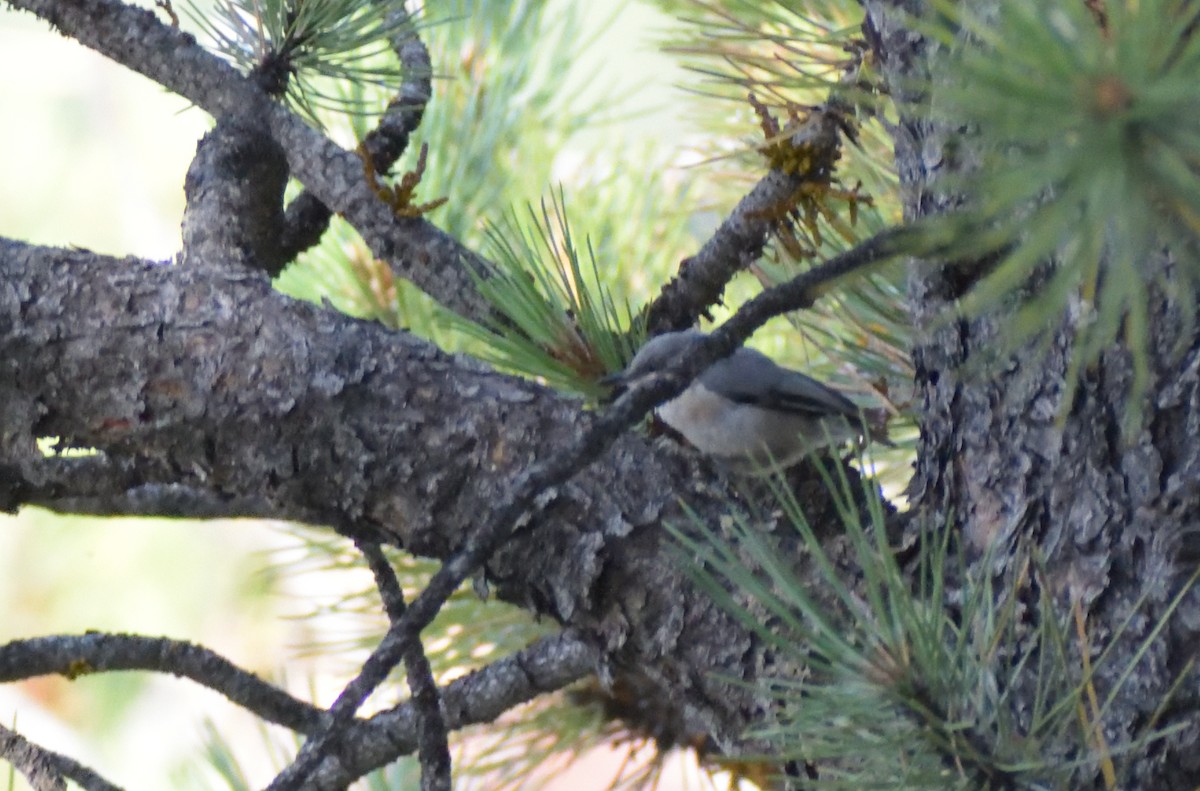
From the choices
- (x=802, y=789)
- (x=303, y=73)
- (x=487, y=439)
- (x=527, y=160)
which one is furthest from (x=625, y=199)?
(x=802, y=789)

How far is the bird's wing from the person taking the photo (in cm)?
108

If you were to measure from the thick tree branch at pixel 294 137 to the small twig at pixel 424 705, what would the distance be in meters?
0.26

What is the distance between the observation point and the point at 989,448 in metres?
0.66

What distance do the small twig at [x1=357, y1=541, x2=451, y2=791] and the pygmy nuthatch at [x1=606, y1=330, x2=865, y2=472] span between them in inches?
16.0

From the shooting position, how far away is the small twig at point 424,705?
63 cm

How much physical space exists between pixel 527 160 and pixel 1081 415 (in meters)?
0.93

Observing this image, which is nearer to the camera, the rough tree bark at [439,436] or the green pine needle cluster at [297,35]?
the rough tree bark at [439,436]

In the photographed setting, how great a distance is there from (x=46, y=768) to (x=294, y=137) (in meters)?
0.50

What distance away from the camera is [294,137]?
0.95 metres

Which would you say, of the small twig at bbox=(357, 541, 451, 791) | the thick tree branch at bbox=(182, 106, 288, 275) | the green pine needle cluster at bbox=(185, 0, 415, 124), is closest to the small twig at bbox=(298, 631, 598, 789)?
the small twig at bbox=(357, 541, 451, 791)

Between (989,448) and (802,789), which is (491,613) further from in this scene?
(989,448)

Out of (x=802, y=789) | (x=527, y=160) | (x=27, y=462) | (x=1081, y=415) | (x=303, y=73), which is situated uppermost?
(x=527, y=160)

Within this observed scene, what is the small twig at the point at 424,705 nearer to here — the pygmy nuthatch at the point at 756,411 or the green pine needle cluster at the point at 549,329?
the green pine needle cluster at the point at 549,329

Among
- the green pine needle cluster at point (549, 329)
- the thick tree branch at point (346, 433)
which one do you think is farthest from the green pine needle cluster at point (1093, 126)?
the green pine needle cluster at point (549, 329)
